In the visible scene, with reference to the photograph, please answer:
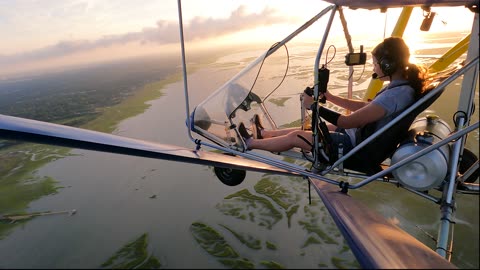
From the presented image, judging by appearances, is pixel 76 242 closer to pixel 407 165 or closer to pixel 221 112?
pixel 221 112

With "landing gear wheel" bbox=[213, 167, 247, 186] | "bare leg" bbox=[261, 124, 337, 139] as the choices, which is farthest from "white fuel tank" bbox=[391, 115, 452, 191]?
"landing gear wheel" bbox=[213, 167, 247, 186]

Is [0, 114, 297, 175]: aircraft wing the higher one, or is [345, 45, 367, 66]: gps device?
[345, 45, 367, 66]: gps device

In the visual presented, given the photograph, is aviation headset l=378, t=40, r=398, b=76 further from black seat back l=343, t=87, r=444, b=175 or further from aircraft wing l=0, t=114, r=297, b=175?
aircraft wing l=0, t=114, r=297, b=175

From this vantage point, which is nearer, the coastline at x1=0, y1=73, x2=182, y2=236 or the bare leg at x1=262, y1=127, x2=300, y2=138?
the bare leg at x1=262, y1=127, x2=300, y2=138

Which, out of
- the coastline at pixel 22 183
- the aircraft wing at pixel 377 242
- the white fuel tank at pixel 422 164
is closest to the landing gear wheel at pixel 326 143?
the aircraft wing at pixel 377 242

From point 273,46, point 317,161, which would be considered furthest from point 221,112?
point 317,161

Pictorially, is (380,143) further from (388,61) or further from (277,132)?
(277,132)
